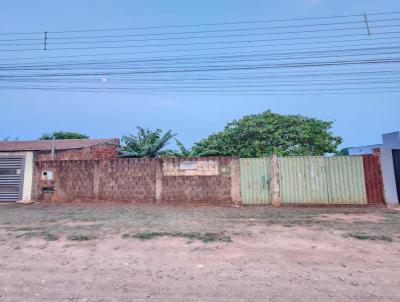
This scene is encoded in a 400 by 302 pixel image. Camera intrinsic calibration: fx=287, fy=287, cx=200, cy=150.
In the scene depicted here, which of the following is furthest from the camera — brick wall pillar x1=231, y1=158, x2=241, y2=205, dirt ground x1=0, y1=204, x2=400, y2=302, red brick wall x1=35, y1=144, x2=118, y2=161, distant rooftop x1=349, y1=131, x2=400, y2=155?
distant rooftop x1=349, y1=131, x2=400, y2=155

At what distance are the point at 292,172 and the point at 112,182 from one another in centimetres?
789

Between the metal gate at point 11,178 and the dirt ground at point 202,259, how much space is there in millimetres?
6299

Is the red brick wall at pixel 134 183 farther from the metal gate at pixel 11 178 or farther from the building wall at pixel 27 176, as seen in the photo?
the metal gate at pixel 11 178

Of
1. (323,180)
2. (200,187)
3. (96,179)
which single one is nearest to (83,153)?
(96,179)

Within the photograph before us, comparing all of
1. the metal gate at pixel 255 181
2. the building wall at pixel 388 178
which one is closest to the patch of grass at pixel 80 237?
the metal gate at pixel 255 181

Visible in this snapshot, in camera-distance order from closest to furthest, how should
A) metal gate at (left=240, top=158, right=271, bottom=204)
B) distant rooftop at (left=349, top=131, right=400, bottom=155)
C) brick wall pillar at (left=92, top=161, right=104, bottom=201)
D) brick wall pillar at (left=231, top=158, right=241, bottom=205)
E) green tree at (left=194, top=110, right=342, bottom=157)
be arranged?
1. metal gate at (left=240, top=158, right=271, bottom=204)
2. brick wall pillar at (left=231, top=158, right=241, bottom=205)
3. brick wall pillar at (left=92, top=161, right=104, bottom=201)
4. green tree at (left=194, top=110, right=342, bottom=157)
5. distant rooftop at (left=349, top=131, right=400, bottom=155)

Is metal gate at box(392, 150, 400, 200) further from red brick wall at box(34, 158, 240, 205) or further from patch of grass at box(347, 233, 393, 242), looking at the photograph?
red brick wall at box(34, 158, 240, 205)

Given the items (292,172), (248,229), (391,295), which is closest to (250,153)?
(292,172)

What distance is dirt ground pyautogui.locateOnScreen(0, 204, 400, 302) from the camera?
3.68 m

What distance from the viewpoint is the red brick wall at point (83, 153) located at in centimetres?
1472

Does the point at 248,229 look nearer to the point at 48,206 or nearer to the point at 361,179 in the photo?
the point at 361,179

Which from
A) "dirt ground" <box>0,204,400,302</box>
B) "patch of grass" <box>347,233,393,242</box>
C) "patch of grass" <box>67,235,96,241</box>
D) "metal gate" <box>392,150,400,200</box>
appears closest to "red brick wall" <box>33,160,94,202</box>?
"dirt ground" <box>0,204,400,302</box>

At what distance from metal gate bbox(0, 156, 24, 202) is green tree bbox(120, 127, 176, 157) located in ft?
16.9

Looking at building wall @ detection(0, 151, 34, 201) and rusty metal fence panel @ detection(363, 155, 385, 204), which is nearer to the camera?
rusty metal fence panel @ detection(363, 155, 385, 204)
